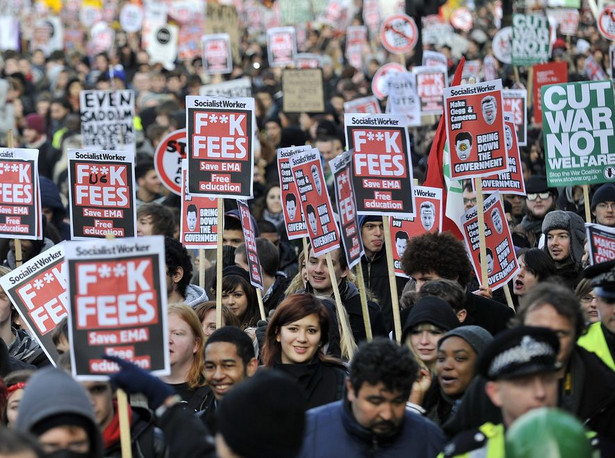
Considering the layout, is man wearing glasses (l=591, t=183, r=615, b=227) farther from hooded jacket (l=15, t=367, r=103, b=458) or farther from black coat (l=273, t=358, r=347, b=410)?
hooded jacket (l=15, t=367, r=103, b=458)

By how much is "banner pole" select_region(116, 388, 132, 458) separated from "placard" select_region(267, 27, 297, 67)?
20543mm

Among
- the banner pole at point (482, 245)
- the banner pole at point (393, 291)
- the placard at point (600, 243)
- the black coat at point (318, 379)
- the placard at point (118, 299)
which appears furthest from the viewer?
the banner pole at point (482, 245)

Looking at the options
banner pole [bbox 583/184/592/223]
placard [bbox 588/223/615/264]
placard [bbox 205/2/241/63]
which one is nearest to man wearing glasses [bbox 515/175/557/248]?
banner pole [bbox 583/184/592/223]

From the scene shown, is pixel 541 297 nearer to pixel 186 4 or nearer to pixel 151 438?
pixel 151 438

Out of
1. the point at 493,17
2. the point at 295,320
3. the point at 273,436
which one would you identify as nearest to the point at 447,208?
the point at 295,320

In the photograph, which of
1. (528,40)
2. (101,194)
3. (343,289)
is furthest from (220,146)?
(528,40)

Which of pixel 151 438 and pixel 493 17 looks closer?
pixel 151 438

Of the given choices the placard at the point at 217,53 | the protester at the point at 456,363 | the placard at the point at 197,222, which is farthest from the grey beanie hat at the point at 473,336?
the placard at the point at 217,53

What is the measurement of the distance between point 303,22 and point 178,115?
1721 cm

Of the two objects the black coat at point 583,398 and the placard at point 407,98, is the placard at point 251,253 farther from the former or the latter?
the placard at point 407,98

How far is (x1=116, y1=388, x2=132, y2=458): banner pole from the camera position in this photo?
536 cm

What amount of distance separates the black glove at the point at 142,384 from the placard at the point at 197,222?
545 cm

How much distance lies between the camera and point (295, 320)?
6953mm

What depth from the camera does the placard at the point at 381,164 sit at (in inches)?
370
